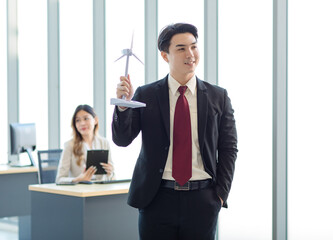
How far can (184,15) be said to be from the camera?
5.68 m

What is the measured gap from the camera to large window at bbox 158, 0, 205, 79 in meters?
5.55

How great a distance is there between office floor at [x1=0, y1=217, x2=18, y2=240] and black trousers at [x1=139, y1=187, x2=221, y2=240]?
4.73m

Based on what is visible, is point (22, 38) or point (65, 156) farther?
point (22, 38)

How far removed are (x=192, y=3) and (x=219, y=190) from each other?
3.65m

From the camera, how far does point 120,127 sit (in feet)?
7.75

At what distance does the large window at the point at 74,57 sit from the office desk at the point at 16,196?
144 cm

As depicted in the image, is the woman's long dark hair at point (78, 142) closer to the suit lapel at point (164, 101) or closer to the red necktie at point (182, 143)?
the suit lapel at point (164, 101)

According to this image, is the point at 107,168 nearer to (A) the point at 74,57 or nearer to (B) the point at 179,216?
(B) the point at 179,216

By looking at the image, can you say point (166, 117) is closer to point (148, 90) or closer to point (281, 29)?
point (148, 90)

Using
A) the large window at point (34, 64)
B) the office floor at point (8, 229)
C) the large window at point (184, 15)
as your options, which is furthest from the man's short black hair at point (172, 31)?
the large window at point (34, 64)

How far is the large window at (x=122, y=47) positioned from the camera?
6238mm
